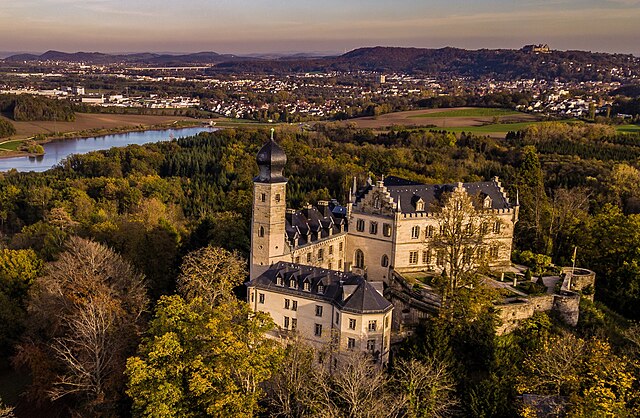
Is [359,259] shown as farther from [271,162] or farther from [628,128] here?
[628,128]

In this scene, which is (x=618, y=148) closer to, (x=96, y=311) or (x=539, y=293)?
(x=539, y=293)

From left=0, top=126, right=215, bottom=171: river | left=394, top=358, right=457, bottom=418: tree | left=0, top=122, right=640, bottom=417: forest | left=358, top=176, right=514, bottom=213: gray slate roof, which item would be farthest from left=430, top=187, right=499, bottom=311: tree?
left=0, top=126, right=215, bottom=171: river

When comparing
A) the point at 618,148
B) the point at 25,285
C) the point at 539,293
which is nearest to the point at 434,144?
the point at 618,148

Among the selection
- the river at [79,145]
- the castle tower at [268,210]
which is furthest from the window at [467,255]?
the river at [79,145]

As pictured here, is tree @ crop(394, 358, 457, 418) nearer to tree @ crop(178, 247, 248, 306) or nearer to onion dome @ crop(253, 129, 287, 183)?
tree @ crop(178, 247, 248, 306)

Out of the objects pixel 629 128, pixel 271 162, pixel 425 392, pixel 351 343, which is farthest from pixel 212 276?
pixel 629 128

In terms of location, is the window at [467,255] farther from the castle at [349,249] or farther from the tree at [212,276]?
the tree at [212,276]
